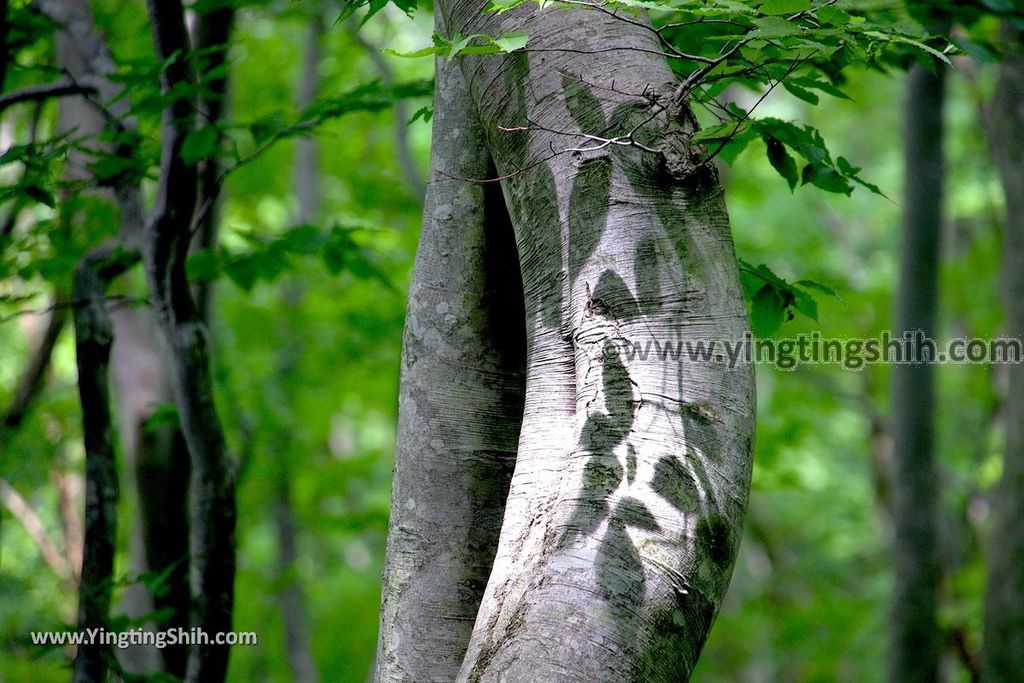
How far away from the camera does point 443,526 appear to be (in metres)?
1.73

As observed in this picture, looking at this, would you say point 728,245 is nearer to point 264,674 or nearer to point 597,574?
point 597,574

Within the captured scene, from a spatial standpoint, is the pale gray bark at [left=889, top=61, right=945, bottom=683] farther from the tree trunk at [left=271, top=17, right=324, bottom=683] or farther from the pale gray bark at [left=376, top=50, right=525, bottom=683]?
the pale gray bark at [left=376, top=50, right=525, bottom=683]

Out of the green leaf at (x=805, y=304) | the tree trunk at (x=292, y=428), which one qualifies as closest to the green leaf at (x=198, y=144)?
the green leaf at (x=805, y=304)

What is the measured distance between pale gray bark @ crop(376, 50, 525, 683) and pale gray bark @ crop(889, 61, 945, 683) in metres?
4.91

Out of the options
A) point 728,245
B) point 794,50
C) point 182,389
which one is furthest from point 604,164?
point 182,389

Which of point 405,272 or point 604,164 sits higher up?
point 405,272

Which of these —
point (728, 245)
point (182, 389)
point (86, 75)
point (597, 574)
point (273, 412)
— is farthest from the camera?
point (273, 412)

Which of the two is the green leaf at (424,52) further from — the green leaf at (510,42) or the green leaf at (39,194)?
the green leaf at (39,194)

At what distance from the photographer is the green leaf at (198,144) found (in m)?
2.32

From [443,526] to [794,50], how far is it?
3.83ft

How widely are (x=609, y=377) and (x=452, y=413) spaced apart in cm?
51

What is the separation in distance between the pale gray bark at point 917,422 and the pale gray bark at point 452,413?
4.91 meters

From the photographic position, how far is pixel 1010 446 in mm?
4387

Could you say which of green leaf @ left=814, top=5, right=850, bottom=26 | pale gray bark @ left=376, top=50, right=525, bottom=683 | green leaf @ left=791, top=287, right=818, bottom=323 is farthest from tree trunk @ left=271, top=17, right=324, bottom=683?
green leaf @ left=814, top=5, right=850, bottom=26
